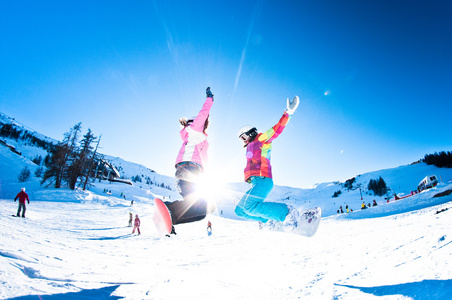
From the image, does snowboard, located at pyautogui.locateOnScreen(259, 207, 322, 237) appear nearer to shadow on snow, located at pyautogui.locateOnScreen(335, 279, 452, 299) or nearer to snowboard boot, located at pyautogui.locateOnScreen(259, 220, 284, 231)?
snowboard boot, located at pyautogui.locateOnScreen(259, 220, 284, 231)

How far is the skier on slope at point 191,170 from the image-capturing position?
330 centimetres

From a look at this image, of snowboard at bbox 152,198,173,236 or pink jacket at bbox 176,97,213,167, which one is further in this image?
pink jacket at bbox 176,97,213,167

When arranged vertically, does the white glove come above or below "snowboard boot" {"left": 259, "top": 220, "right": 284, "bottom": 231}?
above

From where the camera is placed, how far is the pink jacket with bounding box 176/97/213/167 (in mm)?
3457

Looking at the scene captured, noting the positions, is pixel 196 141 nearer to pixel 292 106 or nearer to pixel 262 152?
pixel 262 152

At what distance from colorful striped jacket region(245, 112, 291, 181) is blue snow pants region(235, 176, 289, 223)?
14cm

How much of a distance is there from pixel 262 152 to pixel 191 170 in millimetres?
1392

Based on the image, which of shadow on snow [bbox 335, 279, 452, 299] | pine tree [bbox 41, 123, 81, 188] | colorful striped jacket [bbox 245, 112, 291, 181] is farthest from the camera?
pine tree [bbox 41, 123, 81, 188]

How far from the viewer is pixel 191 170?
3.44 meters

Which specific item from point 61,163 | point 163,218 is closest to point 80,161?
point 61,163

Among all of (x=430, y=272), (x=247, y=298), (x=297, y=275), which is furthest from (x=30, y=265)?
(x=430, y=272)

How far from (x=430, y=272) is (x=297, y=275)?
1.76 metres

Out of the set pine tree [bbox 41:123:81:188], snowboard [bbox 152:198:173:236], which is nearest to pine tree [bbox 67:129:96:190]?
pine tree [bbox 41:123:81:188]

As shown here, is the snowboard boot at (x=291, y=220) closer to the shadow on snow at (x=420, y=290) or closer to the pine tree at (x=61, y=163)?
the shadow on snow at (x=420, y=290)
